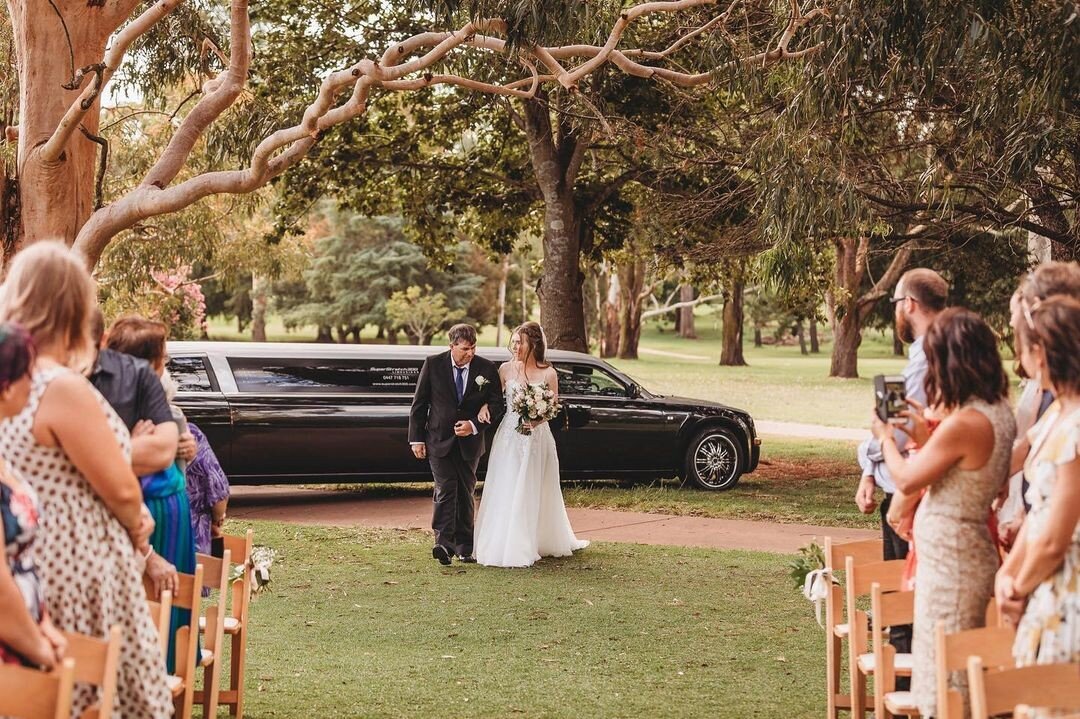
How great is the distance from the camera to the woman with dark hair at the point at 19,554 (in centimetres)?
336

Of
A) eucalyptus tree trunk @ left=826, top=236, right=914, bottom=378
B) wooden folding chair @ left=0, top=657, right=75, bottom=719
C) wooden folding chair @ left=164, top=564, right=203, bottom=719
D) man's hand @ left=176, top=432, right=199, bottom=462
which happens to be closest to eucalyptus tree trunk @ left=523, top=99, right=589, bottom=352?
man's hand @ left=176, top=432, right=199, bottom=462

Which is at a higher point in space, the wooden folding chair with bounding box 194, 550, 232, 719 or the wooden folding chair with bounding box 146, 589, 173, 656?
the wooden folding chair with bounding box 146, 589, 173, 656

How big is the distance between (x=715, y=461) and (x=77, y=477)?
12373mm

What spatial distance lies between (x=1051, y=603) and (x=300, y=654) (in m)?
4.84

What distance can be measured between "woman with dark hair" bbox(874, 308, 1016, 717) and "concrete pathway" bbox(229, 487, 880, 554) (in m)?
7.02

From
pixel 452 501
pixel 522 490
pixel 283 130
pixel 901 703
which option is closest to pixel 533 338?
pixel 522 490

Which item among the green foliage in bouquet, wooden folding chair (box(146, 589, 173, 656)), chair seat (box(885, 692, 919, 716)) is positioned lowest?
chair seat (box(885, 692, 919, 716))

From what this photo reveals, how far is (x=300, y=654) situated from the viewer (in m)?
7.63

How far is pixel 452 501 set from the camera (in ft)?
35.1

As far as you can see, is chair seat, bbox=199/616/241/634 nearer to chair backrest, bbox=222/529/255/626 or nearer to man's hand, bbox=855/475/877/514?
chair backrest, bbox=222/529/255/626

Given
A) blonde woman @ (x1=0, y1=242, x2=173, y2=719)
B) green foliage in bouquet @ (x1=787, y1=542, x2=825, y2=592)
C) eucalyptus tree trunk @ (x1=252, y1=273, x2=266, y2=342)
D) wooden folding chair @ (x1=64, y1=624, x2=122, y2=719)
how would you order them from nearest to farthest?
wooden folding chair @ (x1=64, y1=624, x2=122, y2=719) < blonde woman @ (x1=0, y1=242, x2=173, y2=719) < green foliage in bouquet @ (x1=787, y1=542, x2=825, y2=592) < eucalyptus tree trunk @ (x1=252, y1=273, x2=266, y2=342)

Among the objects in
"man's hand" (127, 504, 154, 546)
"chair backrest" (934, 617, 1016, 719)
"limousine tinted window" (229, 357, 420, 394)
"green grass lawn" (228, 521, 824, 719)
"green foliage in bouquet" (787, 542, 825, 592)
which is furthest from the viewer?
"limousine tinted window" (229, 357, 420, 394)

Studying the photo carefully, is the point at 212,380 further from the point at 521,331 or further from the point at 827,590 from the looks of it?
the point at 827,590

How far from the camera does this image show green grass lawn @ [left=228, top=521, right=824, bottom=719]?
→ 6.68 metres
